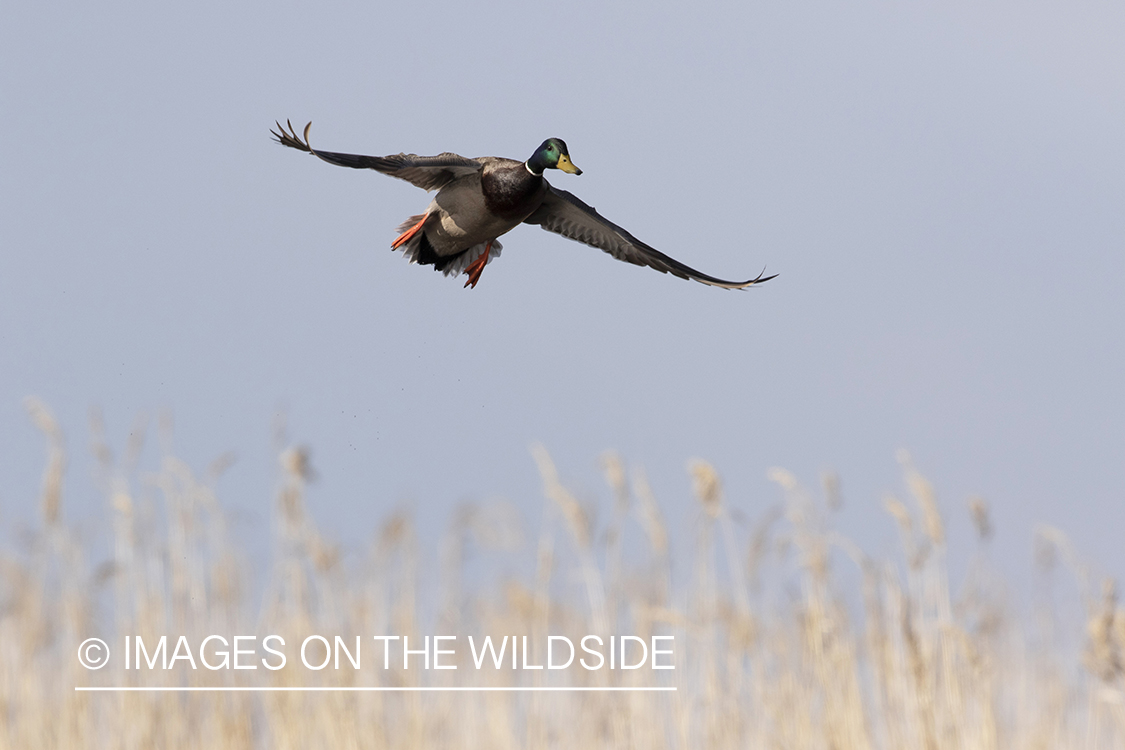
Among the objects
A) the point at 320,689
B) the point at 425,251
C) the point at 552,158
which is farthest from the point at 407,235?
the point at 320,689

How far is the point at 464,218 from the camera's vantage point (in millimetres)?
4078

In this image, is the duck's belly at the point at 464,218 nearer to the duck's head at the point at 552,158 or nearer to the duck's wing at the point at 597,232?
the duck's head at the point at 552,158

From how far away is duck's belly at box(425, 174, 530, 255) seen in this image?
13.3 feet

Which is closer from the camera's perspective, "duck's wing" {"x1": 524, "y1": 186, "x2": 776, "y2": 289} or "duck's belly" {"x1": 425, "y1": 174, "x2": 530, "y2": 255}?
"duck's belly" {"x1": 425, "y1": 174, "x2": 530, "y2": 255}

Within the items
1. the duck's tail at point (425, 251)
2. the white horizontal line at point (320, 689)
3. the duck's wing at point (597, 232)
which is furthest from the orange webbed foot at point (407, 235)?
the white horizontal line at point (320, 689)

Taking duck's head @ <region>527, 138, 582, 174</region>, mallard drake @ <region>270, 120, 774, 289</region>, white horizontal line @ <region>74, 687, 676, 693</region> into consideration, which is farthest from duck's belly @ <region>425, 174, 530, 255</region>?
white horizontal line @ <region>74, 687, 676, 693</region>

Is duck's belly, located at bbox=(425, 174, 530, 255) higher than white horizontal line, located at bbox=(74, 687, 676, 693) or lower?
higher

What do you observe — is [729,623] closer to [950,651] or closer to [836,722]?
[836,722]

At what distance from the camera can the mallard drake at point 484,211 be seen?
→ 391 centimetres

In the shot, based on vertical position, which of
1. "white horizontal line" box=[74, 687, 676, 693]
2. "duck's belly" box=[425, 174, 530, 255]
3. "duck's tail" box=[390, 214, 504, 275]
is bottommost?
"white horizontal line" box=[74, 687, 676, 693]

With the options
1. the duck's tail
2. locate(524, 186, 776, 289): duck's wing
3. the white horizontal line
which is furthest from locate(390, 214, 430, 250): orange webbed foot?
the white horizontal line

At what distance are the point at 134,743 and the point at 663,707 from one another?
6.52 ft

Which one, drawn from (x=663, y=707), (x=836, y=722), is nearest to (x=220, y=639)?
(x=663, y=707)

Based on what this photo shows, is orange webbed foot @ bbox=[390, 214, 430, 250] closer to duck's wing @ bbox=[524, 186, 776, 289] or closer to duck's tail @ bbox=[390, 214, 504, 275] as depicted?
duck's tail @ bbox=[390, 214, 504, 275]
